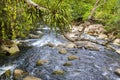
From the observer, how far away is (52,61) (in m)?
7.62

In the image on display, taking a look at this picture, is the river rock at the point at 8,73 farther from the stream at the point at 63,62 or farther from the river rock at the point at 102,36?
the river rock at the point at 102,36

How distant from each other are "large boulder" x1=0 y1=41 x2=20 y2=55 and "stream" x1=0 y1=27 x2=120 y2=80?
31cm

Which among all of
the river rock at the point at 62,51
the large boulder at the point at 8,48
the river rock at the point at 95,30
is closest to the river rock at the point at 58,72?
the river rock at the point at 62,51

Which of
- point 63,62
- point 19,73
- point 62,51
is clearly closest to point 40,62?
point 63,62

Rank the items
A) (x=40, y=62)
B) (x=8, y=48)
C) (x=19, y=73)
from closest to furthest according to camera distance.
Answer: (x=19, y=73), (x=40, y=62), (x=8, y=48)

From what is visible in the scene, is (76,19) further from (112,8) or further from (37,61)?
(37,61)

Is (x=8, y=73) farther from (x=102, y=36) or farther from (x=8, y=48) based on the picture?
(x=102, y=36)

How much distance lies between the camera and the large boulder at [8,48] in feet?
27.0

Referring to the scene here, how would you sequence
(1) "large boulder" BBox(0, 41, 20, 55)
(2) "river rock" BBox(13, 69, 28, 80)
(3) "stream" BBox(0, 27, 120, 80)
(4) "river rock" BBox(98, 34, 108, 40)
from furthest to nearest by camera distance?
(4) "river rock" BBox(98, 34, 108, 40) → (1) "large boulder" BBox(0, 41, 20, 55) → (3) "stream" BBox(0, 27, 120, 80) → (2) "river rock" BBox(13, 69, 28, 80)

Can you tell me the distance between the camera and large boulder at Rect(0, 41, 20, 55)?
8.23m

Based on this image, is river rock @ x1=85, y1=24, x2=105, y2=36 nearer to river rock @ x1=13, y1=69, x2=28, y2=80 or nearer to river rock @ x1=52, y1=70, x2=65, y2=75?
river rock @ x1=52, y1=70, x2=65, y2=75

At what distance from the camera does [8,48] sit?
8562 millimetres

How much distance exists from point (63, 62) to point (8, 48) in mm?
2498

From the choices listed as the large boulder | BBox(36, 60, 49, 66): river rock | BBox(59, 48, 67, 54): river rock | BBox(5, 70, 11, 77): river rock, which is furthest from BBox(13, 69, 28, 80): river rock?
BBox(59, 48, 67, 54): river rock
